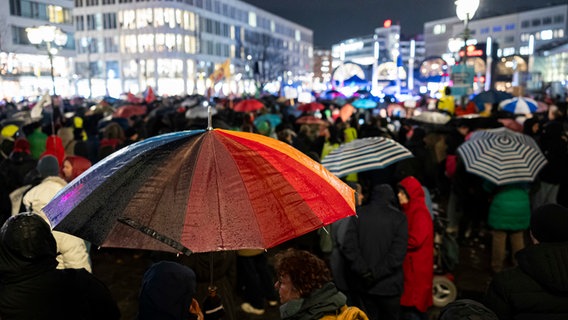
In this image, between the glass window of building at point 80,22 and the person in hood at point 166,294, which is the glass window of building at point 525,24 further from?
the person in hood at point 166,294

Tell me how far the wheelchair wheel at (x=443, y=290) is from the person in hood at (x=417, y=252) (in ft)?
3.23

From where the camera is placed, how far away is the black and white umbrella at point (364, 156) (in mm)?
5281

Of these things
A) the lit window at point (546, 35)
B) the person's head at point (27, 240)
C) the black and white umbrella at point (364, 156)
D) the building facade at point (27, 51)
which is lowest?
the person's head at point (27, 240)

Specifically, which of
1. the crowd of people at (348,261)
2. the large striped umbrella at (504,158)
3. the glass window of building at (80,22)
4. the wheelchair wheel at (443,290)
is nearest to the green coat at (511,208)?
the crowd of people at (348,261)

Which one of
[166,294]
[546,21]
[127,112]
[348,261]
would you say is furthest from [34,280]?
[546,21]

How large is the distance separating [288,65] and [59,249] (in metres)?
107

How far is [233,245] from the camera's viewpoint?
6.79 feet

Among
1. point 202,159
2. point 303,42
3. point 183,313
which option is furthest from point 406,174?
point 303,42

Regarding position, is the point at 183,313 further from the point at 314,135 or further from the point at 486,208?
the point at 314,135

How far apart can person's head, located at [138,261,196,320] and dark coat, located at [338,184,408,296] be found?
67.8 inches

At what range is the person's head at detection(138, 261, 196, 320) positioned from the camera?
2.77 metres

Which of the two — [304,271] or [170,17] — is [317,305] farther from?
[170,17]

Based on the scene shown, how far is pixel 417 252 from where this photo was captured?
180 inches

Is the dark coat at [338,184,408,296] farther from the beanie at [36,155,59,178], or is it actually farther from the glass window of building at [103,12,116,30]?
the glass window of building at [103,12,116,30]
